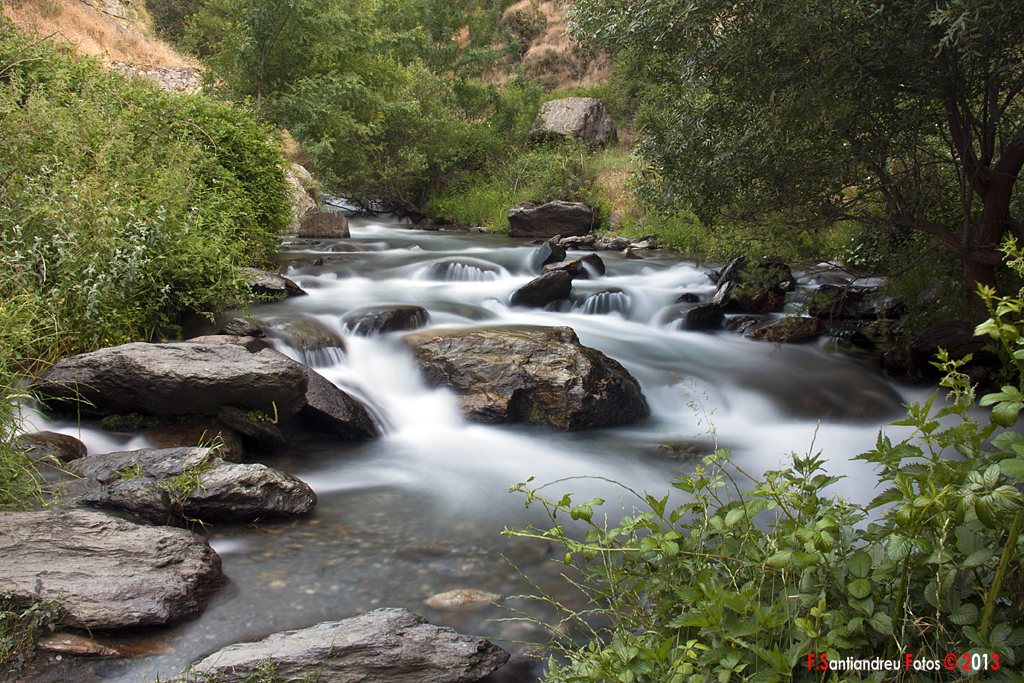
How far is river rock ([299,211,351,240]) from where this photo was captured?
1462 centimetres

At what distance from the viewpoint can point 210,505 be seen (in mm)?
3803

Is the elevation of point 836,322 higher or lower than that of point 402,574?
higher

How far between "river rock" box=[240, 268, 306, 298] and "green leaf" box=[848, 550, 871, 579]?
708 cm

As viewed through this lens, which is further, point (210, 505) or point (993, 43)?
point (993, 43)

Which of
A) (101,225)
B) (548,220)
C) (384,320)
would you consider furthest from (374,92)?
(101,225)

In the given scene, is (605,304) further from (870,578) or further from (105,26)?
(105,26)

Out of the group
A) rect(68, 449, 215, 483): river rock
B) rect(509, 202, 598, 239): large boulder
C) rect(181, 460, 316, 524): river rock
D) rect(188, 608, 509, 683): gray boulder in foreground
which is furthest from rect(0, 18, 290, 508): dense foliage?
rect(509, 202, 598, 239): large boulder

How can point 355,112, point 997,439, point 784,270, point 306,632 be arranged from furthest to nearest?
point 355,112 < point 784,270 < point 306,632 < point 997,439

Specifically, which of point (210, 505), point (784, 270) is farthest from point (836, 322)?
point (210, 505)

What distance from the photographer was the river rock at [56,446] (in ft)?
13.1

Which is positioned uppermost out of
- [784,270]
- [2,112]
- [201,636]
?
[2,112]

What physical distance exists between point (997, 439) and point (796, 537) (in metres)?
0.55

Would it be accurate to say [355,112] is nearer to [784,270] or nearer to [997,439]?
[784,270]

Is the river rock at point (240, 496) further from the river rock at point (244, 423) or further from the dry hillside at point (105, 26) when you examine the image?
the dry hillside at point (105, 26)
